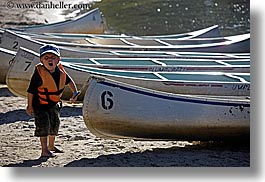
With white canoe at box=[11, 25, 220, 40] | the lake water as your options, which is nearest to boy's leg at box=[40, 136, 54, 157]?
the lake water

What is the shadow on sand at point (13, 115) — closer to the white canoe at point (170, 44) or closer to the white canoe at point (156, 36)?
the white canoe at point (170, 44)

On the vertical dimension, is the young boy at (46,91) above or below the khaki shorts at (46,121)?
above

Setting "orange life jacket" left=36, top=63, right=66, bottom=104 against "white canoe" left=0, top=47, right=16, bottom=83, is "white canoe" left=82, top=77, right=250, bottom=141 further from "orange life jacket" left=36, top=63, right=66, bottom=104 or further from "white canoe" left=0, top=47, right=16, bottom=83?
"white canoe" left=0, top=47, right=16, bottom=83

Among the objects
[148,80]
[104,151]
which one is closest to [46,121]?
[104,151]

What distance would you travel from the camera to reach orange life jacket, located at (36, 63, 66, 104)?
208 cm

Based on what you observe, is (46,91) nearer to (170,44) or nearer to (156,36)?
(170,44)

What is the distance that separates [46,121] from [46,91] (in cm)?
9

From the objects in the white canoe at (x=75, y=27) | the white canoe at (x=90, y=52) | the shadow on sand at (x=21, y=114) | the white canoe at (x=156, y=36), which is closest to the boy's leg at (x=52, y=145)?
the shadow on sand at (x=21, y=114)

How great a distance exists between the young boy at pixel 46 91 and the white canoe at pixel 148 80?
0.15m

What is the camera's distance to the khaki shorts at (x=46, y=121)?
2.10 meters

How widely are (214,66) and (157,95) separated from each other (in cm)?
64

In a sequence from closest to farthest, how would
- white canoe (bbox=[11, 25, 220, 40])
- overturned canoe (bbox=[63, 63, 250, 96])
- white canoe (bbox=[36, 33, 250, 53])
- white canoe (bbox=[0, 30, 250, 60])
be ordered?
overturned canoe (bbox=[63, 63, 250, 96]) → white canoe (bbox=[0, 30, 250, 60]) → white canoe (bbox=[36, 33, 250, 53]) → white canoe (bbox=[11, 25, 220, 40])

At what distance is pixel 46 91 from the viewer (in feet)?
6.85

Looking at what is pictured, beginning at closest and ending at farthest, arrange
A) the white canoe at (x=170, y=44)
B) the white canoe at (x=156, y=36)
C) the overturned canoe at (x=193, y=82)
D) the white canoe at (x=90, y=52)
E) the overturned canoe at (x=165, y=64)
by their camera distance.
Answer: the overturned canoe at (x=193, y=82) → the overturned canoe at (x=165, y=64) → the white canoe at (x=90, y=52) → the white canoe at (x=170, y=44) → the white canoe at (x=156, y=36)
